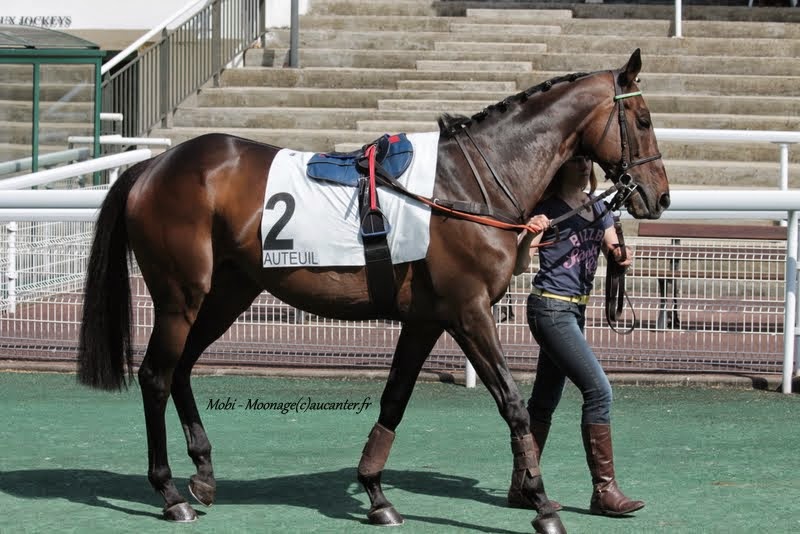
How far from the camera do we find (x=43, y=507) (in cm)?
517

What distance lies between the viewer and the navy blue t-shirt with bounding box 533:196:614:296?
518 cm

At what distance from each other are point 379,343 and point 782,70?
8.12 metres

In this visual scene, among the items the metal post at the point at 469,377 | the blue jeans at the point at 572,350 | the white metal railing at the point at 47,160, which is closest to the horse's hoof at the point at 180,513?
the blue jeans at the point at 572,350

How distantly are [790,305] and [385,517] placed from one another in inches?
129

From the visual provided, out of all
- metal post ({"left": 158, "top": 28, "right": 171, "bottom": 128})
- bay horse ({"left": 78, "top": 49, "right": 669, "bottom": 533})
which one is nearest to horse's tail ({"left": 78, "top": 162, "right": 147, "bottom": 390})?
bay horse ({"left": 78, "top": 49, "right": 669, "bottom": 533})

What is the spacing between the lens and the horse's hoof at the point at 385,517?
500 cm

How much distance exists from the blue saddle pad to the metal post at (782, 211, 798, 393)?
118 inches

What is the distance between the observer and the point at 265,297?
787 centimetres

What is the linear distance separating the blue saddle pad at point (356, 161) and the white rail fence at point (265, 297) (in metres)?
2.31

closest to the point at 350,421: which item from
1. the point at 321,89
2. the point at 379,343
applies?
the point at 379,343

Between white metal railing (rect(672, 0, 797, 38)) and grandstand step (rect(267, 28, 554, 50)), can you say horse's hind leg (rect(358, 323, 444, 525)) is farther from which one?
grandstand step (rect(267, 28, 554, 50))

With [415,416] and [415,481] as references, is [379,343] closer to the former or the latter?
[415,416]

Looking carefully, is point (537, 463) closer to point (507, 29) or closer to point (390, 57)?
point (390, 57)

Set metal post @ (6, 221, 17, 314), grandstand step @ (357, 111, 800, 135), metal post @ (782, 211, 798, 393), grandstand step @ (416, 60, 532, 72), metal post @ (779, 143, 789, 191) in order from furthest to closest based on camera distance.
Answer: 1. grandstand step @ (416, 60, 532, 72)
2. grandstand step @ (357, 111, 800, 135)
3. metal post @ (779, 143, 789, 191)
4. metal post @ (6, 221, 17, 314)
5. metal post @ (782, 211, 798, 393)
